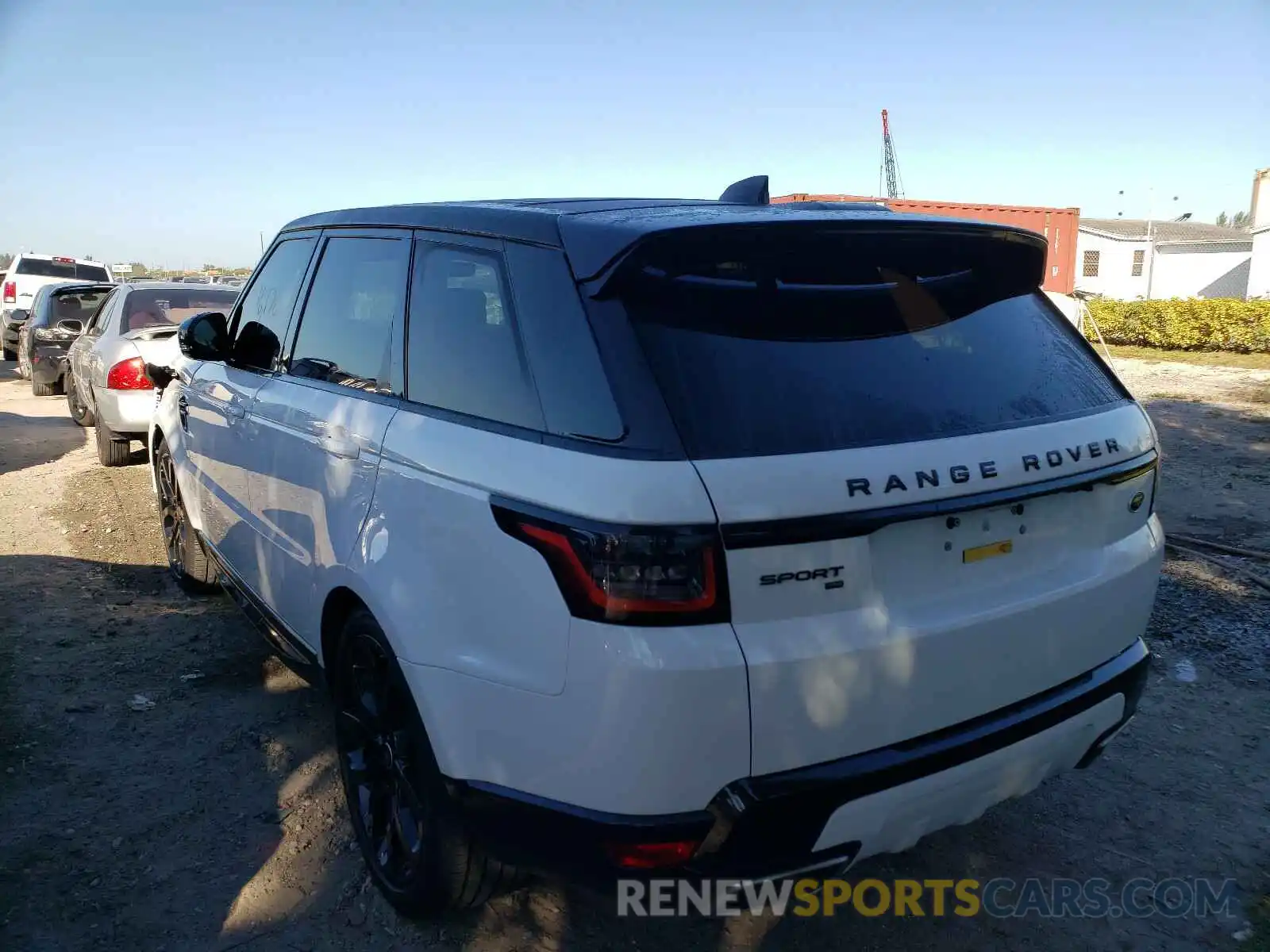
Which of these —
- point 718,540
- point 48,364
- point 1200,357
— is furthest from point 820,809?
point 1200,357

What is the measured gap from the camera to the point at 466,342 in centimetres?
242

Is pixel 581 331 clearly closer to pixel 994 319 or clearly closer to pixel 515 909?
pixel 994 319

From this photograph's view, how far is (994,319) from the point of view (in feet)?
8.25

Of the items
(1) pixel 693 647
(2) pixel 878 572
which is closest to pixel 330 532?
(1) pixel 693 647

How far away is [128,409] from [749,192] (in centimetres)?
698

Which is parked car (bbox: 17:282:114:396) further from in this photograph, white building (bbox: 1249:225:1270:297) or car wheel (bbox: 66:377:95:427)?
white building (bbox: 1249:225:1270:297)

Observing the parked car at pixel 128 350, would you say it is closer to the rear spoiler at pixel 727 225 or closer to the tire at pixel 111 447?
the tire at pixel 111 447

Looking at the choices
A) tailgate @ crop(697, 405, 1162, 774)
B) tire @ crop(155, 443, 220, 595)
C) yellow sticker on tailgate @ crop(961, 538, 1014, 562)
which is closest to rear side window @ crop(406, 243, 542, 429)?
tailgate @ crop(697, 405, 1162, 774)

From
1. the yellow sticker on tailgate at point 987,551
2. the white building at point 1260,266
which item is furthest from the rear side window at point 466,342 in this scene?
the white building at point 1260,266

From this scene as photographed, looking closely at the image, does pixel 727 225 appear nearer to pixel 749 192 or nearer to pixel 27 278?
pixel 749 192

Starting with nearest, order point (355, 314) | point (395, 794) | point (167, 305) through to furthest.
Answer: point (395, 794)
point (355, 314)
point (167, 305)

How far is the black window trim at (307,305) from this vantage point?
2691 millimetres

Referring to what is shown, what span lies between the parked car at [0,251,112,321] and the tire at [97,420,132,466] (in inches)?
521

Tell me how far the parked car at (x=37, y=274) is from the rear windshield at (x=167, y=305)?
13.0 meters
